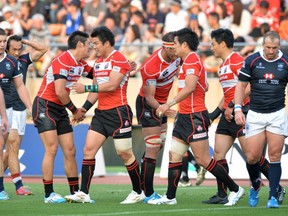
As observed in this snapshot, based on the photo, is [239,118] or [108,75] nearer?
[239,118]

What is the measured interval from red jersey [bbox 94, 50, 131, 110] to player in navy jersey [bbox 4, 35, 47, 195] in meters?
2.33

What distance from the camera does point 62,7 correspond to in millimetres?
28750

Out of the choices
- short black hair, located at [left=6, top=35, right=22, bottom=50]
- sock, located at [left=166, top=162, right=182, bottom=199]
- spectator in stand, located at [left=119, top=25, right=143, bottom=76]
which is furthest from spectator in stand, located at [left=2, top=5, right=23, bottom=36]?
sock, located at [left=166, top=162, right=182, bottom=199]

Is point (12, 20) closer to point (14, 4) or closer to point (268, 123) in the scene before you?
point (14, 4)

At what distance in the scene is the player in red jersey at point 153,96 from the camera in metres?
14.5

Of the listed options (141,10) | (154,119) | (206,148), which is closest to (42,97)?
(154,119)

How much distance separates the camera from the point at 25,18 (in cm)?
2834

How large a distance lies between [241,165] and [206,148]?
659cm

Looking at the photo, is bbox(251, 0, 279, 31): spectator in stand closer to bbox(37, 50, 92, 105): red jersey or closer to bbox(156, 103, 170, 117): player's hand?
bbox(37, 50, 92, 105): red jersey

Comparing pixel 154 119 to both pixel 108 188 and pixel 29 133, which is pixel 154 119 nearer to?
pixel 108 188

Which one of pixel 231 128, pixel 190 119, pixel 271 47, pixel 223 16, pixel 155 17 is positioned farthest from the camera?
pixel 155 17

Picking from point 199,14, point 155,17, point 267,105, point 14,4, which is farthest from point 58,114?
point 14,4

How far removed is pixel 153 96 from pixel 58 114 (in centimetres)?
145

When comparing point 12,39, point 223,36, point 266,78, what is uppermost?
point 223,36
